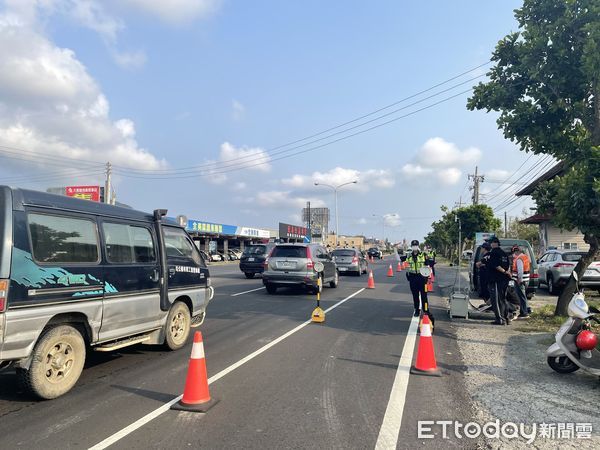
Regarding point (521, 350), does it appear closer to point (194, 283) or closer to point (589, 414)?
point (589, 414)

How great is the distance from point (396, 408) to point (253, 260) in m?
18.7

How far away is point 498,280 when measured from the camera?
10.0m

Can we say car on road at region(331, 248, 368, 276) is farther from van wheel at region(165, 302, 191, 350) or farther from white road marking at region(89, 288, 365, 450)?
white road marking at region(89, 288, 365, 450)

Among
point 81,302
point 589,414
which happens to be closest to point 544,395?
point 589,414

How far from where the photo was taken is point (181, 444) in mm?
3953

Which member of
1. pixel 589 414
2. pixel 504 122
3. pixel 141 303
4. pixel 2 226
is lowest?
pixel 589 414

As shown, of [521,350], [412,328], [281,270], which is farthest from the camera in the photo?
[281,270]

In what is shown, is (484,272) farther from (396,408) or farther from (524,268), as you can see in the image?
(396,408)

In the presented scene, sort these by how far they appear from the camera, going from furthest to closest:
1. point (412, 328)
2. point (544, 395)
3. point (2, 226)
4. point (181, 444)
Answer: point (412, 328), point (544, 395), point (2, 226), point (181, 444)

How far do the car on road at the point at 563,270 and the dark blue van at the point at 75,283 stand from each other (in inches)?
506

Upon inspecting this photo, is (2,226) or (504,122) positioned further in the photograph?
(504,122)

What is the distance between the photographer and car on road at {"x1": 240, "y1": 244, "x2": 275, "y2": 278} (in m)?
23.2

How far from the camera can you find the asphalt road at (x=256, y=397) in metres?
4.11

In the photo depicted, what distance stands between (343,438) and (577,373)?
156 inches
